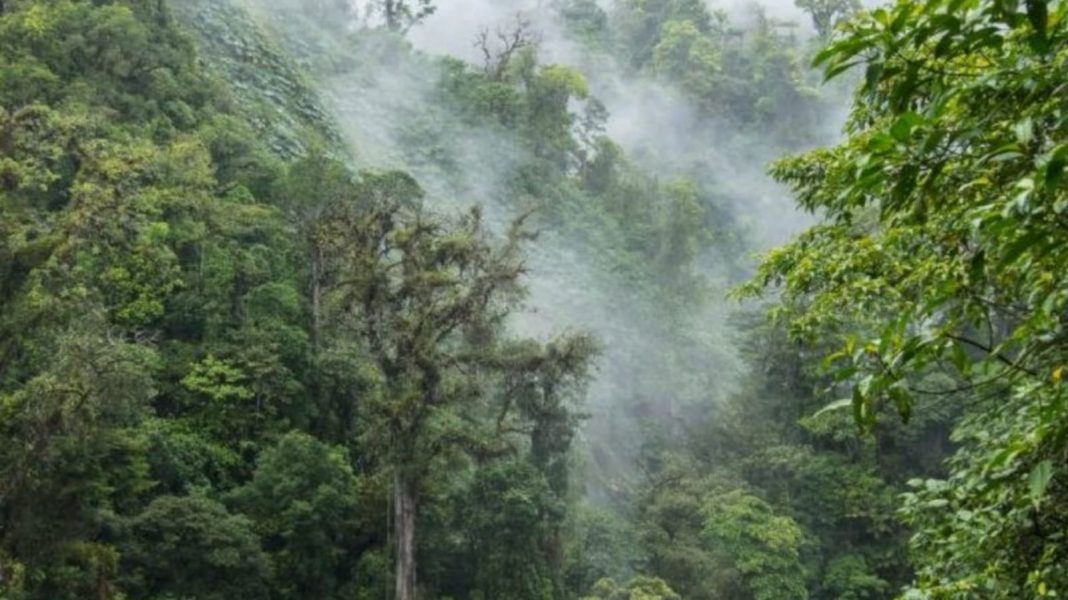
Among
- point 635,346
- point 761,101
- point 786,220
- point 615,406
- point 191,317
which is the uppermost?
point 761,101

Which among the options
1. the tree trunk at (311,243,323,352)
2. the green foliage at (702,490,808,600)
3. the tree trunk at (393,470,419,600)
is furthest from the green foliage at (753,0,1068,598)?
the tree trunk at (311,243,323,352)

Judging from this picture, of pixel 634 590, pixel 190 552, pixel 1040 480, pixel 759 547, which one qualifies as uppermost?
pixel 759 547

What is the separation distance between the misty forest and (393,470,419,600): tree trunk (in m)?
0.06

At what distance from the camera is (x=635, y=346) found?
3042 centimetres

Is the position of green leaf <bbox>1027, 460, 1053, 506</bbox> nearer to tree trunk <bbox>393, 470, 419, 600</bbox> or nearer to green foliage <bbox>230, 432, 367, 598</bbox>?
tree trunk <bbox>393, 470, 419, 600</bbox>

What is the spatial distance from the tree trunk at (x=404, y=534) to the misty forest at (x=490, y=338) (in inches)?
2.4

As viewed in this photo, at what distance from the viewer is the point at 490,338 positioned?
17.0 metres

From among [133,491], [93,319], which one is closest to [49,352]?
[93,319]

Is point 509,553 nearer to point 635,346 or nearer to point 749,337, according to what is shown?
point 749,337

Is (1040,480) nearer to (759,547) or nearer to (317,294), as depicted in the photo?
(759,547)

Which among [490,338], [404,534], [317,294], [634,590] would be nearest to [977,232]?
[404,534]

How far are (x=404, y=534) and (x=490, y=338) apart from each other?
3.84m

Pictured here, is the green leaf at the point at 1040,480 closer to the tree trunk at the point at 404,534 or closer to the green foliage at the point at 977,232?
the green foliage at the point at 977,232

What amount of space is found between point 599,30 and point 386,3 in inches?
539
